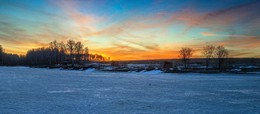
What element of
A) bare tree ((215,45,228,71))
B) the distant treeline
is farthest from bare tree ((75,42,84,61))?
bare tree ((215,45,228,71))

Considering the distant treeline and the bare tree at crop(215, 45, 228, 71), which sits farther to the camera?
the distant treeline

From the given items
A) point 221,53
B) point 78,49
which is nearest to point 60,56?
point 78,49

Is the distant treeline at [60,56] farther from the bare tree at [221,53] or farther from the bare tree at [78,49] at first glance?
the bare tree at [221,53]

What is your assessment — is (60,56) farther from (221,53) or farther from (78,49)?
(221,53)

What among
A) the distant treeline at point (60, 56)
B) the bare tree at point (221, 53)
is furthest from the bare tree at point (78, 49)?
the bare tree at point (221, 53)

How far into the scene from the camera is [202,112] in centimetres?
1099

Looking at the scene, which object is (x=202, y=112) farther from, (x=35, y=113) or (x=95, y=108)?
(x=35, y=113)

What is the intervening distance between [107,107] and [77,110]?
1.51 m

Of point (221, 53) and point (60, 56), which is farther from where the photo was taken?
point (60, 56)

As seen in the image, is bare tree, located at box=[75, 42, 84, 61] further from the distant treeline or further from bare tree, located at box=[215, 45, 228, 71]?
bare tree, located at box=[215, 45, 228, 71]

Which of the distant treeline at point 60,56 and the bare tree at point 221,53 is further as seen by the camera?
the distant treeline at point 60,56

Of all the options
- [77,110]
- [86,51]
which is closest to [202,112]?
[77,110]

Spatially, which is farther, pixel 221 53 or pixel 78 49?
pixel 78 49

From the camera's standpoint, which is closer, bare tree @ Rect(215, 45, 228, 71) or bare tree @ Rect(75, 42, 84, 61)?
bare tree @ Rect(215, 45, 228, 71)
